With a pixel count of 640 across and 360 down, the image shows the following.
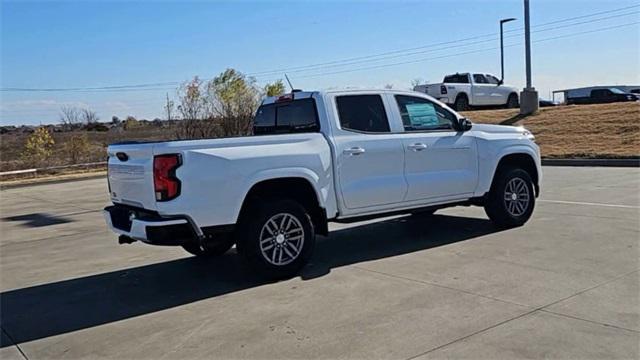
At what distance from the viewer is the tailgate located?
5898mm

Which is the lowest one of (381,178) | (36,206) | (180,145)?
(36,206)

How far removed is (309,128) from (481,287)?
2.66 m

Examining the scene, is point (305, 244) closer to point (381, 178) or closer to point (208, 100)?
point (381, 178)

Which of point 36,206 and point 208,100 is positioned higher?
point 208,100

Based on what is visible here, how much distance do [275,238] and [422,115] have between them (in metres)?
2.71

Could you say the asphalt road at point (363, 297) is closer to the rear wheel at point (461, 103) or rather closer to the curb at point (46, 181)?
the curb at point (46, 181)

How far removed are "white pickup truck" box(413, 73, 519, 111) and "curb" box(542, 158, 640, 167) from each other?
8718 millimetres

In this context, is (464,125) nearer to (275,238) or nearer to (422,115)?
(422,115)

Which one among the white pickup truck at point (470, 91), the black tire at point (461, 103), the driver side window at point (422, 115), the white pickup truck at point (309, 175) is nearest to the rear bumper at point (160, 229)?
the white pickup truck at point (309, 175)

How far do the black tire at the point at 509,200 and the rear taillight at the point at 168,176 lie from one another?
4.51 m

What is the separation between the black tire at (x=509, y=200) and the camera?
8.42 m

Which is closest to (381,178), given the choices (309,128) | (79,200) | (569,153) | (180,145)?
(309,128)

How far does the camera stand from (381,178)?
7.22 m

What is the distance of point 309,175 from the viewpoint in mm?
6535
